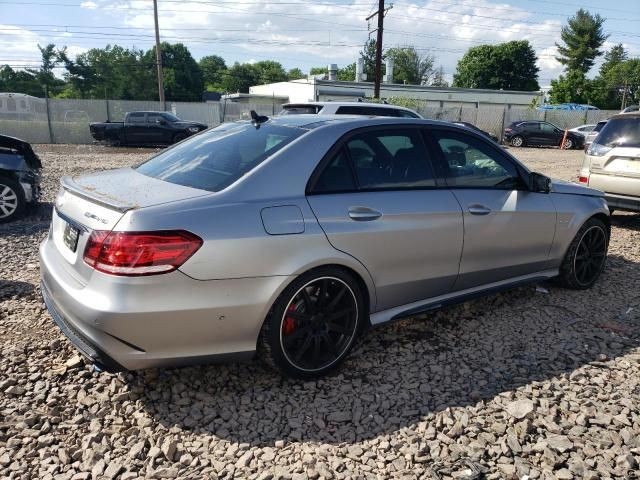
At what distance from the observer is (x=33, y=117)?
2331 cm

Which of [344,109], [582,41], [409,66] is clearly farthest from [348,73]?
[344,109]

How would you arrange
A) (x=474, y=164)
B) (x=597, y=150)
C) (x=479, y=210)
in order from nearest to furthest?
(x=479, y=210)
(x=474, y=164)
(x=597, y=150)

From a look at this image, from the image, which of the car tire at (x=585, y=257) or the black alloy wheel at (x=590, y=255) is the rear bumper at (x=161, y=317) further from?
the black alloy wheel at (x=590, y=255)

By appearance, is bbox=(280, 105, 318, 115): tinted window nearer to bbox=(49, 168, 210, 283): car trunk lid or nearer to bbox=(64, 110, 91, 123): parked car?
bbox=(49, 168, 210, 283): car trunk lid

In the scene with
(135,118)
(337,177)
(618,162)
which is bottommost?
(135,118)

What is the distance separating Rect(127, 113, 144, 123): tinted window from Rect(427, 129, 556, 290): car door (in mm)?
20382

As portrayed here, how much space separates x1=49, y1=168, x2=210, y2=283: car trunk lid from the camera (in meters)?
2.67

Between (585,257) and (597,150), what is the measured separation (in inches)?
133

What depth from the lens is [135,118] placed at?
2192 centimetres

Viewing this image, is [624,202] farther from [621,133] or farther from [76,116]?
[76,116]

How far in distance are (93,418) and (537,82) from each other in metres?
90.1

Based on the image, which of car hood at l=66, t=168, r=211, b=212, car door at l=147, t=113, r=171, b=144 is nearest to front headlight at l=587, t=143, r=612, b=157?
car hood at l=66, t=168, r=211, b=212

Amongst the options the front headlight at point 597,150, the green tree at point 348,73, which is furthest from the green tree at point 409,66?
the front headlight at point 597,150

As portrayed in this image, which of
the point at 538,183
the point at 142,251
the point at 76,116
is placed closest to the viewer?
the point at 142,251
